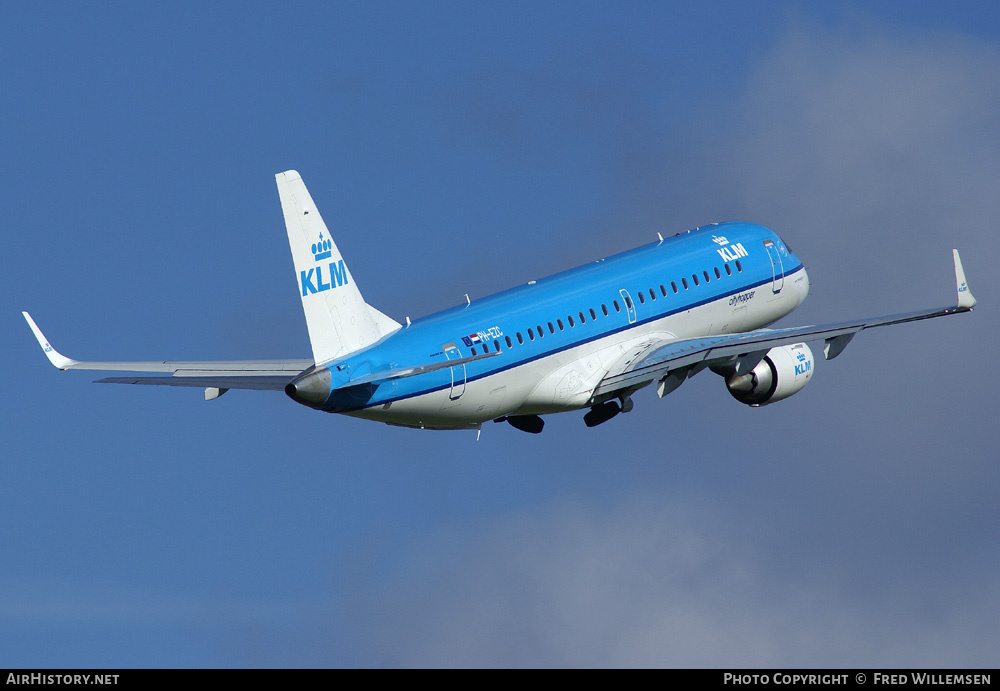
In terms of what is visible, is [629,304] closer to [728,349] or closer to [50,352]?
[728,349]

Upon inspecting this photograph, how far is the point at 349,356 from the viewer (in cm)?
6153

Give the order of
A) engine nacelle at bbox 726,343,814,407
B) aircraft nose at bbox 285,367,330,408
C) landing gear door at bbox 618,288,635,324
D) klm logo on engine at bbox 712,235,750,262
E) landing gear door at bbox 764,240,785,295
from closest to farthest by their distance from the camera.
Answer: aircraft nose at bbox 285,367,330,408, landing gear door at bbox 618,288,635,324, engine nacelle at bbox 726,343,814,407, klm logo on engine at bbox 712,235,750,262, landing gear door at bbox 764,240,785,295

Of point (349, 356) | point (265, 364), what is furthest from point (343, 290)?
point (265, 364)

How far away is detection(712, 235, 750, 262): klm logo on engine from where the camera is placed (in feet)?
249

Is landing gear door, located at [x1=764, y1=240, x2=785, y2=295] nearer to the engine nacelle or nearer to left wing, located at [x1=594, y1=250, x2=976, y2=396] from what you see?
the engine nacelle

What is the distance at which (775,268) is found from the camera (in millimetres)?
77688

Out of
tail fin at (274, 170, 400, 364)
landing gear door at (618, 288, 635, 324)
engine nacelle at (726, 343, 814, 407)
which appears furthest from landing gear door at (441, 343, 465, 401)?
engine nacelle at (726, 343, 814, 407)

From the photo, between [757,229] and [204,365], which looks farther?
[757,229]

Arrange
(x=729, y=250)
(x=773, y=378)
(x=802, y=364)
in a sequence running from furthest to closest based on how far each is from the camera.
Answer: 1. (x=729, y=250)
2. (x=802, y=364)
3. (x=773, y=378)

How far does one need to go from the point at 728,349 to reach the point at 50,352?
21588mm

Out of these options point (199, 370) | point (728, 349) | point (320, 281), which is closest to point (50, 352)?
point (199, 370)

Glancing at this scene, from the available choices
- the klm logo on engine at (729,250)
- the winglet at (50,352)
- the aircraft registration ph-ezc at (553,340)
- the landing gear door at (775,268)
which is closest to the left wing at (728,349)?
the aircraft registration ph-ezc at (553,340)
